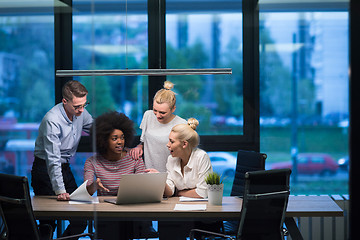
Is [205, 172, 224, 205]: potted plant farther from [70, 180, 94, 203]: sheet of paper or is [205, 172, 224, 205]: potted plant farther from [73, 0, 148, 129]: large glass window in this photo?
[73, 0, 148, 129]: large glass window

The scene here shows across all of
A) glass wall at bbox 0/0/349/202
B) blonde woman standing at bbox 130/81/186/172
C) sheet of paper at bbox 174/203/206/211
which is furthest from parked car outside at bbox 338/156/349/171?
blonde woman standing at bbox 130/81/186/172

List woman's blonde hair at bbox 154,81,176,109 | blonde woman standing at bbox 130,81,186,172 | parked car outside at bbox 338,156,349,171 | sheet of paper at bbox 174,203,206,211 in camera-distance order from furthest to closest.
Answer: woman's blonde hair at bbox 154,81,176,109 < blonde woman standing at bbox 130,81,186,172 < sheet of paper at bbox 174,203,206,211 < parked car outside at bbox 338,156,349,171

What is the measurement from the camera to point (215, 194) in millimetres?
3412

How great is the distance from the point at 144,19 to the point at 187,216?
1.86 m

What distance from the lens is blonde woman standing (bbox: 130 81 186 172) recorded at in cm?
406

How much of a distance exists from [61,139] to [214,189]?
1.25 meters

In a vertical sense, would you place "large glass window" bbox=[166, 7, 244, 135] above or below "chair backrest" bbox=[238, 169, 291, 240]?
above

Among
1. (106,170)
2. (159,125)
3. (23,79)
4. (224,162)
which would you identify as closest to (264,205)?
(224,162)

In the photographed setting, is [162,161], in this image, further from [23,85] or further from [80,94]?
[23,85]

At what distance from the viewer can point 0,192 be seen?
3125mm

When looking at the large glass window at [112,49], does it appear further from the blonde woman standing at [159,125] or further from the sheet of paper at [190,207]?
the sheet of paper at [190,207]

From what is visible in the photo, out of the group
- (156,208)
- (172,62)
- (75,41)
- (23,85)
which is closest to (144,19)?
(172,62)

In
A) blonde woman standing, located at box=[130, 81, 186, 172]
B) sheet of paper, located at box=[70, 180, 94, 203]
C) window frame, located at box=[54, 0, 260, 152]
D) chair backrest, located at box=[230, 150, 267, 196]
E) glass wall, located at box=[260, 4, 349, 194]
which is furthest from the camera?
window frame, located at box=[54, 0, 260, 152]

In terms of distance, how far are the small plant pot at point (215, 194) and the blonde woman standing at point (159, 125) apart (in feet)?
2.23
